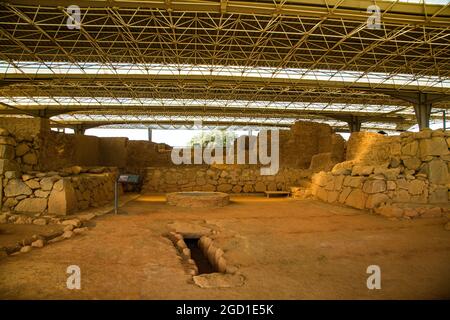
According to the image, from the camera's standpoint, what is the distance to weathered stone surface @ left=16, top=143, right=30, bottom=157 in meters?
7.87

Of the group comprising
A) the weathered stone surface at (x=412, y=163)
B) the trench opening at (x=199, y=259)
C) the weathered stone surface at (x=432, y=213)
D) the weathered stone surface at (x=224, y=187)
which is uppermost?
the weathered stone surface at (x=412, y=163)

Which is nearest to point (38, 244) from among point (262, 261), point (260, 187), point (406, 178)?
point (262, 261)

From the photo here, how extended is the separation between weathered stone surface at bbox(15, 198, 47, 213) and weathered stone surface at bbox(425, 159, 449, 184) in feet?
31.4

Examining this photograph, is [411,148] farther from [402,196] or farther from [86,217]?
[86,217]

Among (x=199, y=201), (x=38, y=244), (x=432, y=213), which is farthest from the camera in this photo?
(x=199, y=201)

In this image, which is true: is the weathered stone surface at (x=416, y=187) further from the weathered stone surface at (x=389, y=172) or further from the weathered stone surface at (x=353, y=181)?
the weathered stone surface at (x=353, y=181)

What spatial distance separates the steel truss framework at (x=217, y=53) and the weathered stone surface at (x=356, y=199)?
6698 millimetres

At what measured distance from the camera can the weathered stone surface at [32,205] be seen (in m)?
7.01

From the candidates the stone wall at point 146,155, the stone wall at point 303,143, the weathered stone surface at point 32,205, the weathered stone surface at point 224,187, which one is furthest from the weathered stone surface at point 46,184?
the stone wall at point 303,143

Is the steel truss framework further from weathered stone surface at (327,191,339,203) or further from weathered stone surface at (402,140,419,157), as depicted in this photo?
weathered stone surface at (327,191,339,203)

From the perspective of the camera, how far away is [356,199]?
8461 millimetres

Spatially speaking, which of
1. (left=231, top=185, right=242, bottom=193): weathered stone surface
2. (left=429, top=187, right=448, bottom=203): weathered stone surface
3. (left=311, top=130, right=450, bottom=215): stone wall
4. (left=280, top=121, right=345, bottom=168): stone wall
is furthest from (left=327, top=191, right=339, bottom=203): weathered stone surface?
(left=280, top=121, right=345, bottom=168): stone wall

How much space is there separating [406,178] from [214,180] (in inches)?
297
